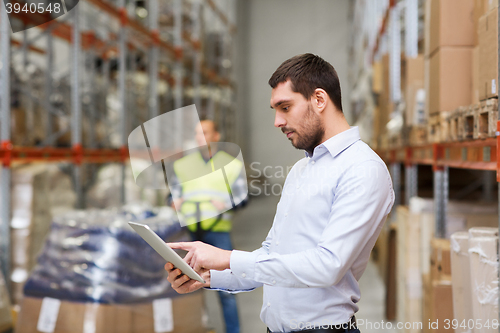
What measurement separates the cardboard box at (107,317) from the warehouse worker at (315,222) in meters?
1.92

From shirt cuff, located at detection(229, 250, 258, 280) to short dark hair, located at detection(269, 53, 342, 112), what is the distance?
1.64 ft

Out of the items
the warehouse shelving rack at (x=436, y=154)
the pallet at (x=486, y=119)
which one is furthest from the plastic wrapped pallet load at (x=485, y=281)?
the pallet at (x=486, y=119)

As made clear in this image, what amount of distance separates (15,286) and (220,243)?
224cm

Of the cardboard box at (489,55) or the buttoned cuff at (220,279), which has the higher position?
→ the cardboard box at (489,55)

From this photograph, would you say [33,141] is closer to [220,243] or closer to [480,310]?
[220,243]

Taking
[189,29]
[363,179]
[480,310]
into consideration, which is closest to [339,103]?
[363,179]

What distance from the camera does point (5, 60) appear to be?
14.4 feet

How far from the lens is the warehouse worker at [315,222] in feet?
4.26

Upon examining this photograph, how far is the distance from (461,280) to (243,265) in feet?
4.50

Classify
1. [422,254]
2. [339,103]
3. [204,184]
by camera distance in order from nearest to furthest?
1. [339,103]
2. [204,184]
3. [422,254]

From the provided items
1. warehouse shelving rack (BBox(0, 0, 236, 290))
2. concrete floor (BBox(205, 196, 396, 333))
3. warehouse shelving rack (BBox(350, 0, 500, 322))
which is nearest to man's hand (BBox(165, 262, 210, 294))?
warehouse shelving rack (BBox(0, 0, 236, 290))

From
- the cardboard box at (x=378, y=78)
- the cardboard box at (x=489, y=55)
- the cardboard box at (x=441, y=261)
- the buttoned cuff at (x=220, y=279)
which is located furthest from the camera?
the cardboard box at (x=378, y=78)

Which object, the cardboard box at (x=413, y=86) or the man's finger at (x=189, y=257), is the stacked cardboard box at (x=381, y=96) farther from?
the man's finger at (x=189, y=257)

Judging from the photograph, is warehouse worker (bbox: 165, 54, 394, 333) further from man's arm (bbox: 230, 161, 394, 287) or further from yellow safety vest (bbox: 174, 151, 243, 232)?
yellow safety vest (bbox: 174, 151, 243, 232)
